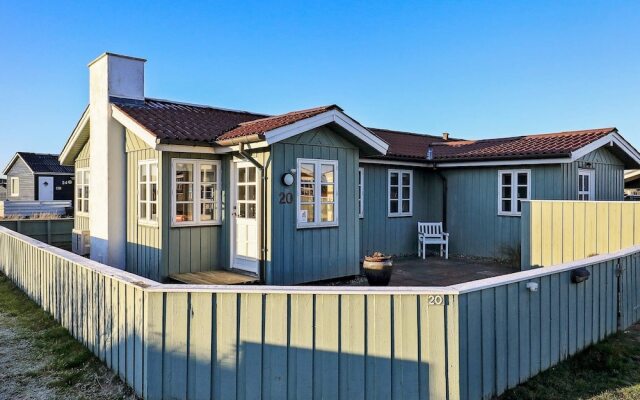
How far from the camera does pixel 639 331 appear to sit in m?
5.64

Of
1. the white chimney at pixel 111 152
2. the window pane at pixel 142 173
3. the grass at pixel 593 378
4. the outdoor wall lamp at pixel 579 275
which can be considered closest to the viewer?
the grass at pixel 593 378

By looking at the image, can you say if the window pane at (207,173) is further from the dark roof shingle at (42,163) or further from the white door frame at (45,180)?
the white door frame at (45,180)

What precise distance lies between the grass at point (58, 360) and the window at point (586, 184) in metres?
10.2

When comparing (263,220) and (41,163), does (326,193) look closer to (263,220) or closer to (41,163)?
(263,220)

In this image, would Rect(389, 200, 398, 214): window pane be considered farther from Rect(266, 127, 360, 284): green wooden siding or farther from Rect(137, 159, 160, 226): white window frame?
Rect(137, 159, 160, 226): white window frame

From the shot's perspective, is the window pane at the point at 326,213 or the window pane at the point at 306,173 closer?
the window pane at the point at 306,173

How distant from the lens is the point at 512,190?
10617 millimetres

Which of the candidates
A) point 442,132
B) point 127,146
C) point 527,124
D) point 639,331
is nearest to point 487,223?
point 639,331

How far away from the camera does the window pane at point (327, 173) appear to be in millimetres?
7844

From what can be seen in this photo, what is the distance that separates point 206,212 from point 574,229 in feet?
22.3

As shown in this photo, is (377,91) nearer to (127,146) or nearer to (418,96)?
(418,96)

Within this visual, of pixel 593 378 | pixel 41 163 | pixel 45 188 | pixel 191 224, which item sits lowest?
pixel 593 378

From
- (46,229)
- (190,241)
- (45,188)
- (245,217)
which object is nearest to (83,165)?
(46,229)

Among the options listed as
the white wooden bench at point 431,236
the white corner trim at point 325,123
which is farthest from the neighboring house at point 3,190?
the white corner trim at point 325,123
